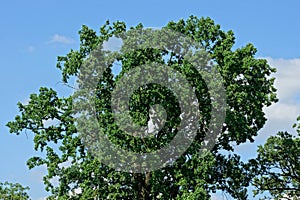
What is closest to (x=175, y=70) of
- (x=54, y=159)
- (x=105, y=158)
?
(x=105, y=158)

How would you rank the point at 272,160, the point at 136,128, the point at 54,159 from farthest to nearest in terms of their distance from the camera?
1. the point at 272,160
2. the point at 54,159
3. the point at 136,128

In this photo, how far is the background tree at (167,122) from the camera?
33.7 m

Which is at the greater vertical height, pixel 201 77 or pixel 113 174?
pixel 201 77

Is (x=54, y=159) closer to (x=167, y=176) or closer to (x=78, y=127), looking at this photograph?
(x=78, y=127)

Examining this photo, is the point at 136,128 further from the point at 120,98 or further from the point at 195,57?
the point at 195,57

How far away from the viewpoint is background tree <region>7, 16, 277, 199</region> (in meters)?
33.7

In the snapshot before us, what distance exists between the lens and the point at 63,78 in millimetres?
36750

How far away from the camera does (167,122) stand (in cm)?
3419

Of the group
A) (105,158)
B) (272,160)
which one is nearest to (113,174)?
(105,158)

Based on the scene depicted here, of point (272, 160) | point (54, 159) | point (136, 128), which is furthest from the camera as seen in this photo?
point (272, 160)

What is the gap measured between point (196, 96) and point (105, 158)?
6278 mm

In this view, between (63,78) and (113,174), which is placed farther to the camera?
(63,78)

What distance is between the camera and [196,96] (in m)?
34.4

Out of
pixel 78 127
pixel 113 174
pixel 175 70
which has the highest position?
pixel 175 70
